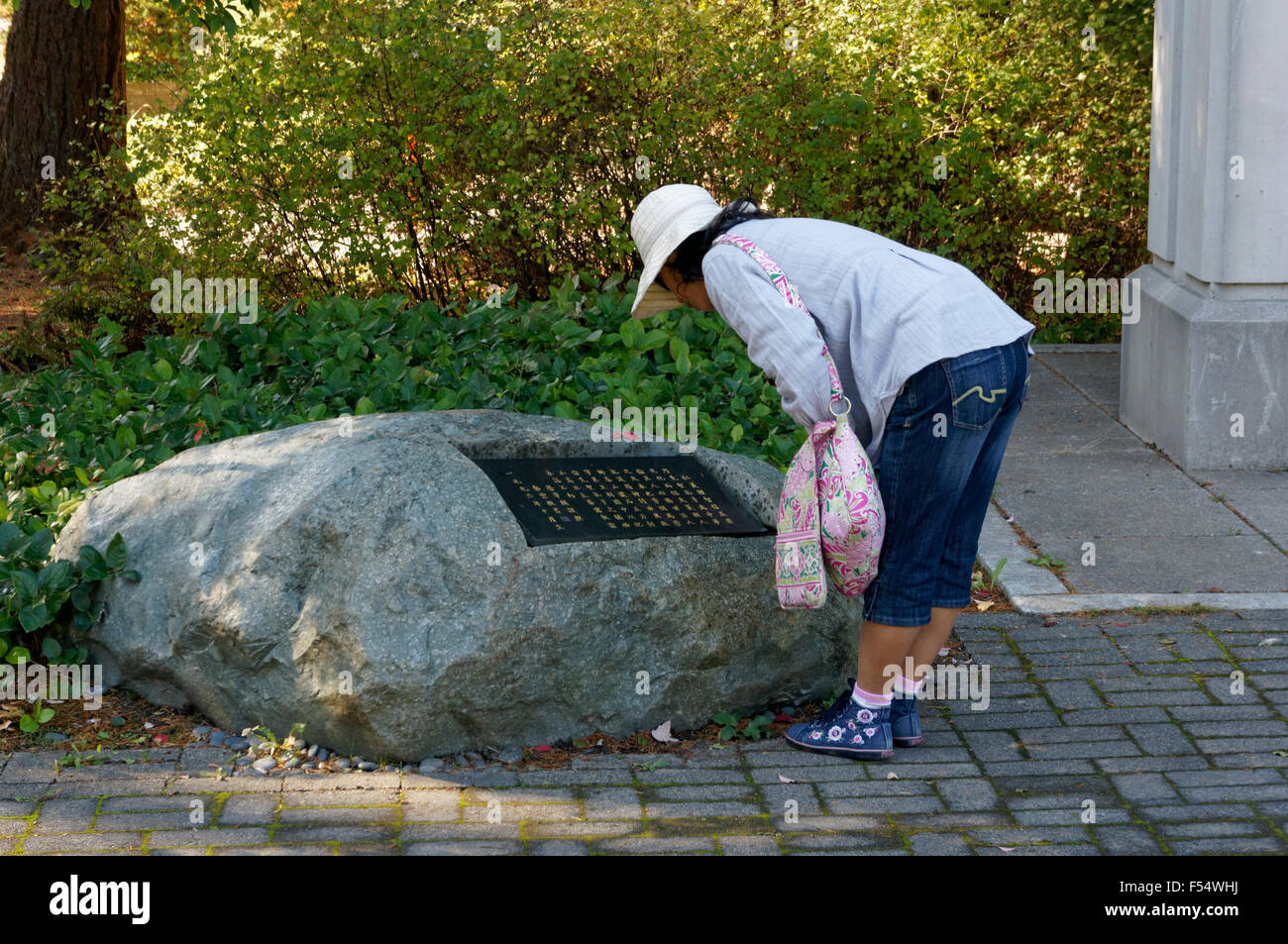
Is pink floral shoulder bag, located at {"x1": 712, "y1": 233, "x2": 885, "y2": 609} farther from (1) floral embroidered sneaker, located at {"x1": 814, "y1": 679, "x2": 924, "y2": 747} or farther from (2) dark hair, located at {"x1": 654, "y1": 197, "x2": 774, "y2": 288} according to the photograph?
(1) floral embroidered sneaker, located at {"x1": 814, "y1": 679, "x2": 924, "y2": 747}

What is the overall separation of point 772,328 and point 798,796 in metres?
1.23

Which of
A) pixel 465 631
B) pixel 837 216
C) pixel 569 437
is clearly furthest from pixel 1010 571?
pixel 837 216

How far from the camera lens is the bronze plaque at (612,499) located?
158 inches

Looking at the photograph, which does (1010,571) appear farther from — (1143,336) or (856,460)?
(1143,336)

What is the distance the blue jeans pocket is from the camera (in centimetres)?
350

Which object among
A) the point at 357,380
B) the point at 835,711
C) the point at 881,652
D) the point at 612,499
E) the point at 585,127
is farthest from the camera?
the point at 585,127

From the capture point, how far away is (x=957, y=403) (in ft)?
11.5

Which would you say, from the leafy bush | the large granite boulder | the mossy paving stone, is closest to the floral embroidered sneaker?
the large granite boulder

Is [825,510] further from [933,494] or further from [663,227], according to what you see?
[663,227]

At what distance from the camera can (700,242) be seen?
12.1ft

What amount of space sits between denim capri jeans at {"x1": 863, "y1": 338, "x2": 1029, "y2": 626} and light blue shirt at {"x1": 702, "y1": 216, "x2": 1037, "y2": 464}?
0.19 feet

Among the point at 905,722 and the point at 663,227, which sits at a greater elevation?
the point at 663,227

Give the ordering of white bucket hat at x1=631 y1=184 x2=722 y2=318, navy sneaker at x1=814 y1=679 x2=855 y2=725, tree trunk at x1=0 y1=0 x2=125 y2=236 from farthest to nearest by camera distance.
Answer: tree trunk at x1=0 y1=0 x2=125 y2=236 → navy sneaker at x1=814 y1=679 x2=855 y2=725 → white bucket hat at x1=631 y1=184 x2=722 y2=318

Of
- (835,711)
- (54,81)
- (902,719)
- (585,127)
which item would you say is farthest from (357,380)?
(54,81)
